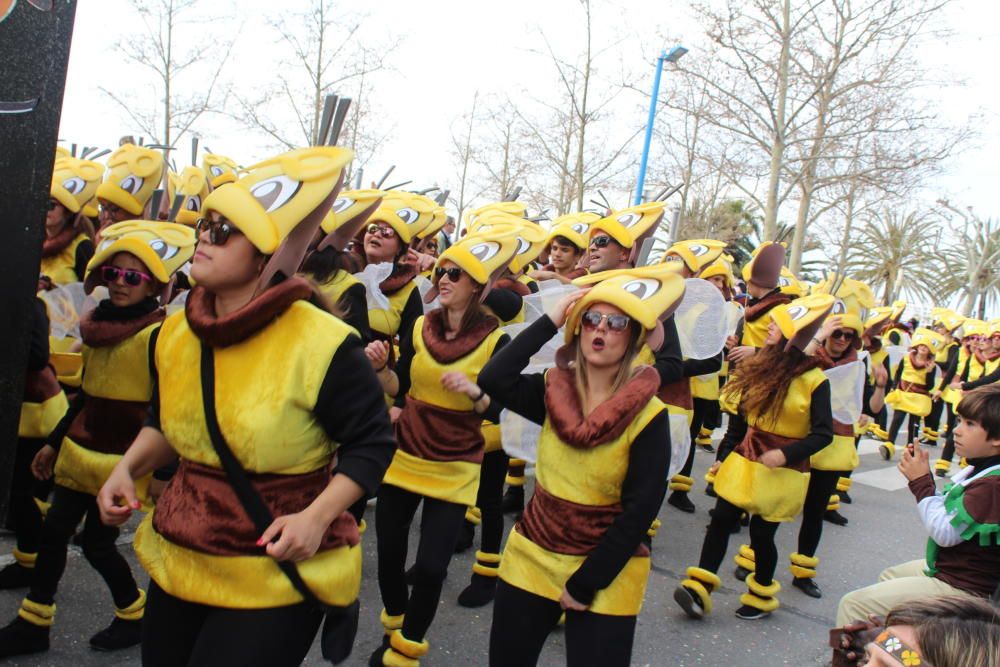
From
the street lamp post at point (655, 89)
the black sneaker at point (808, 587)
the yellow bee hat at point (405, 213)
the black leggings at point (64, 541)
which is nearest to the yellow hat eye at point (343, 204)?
the yellow bee hat at point (405, 213)

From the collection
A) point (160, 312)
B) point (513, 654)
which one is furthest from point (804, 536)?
point (160, 312)

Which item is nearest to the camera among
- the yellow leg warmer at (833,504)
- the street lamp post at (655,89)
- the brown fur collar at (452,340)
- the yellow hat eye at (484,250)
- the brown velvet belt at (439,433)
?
the brown velvet belt at (439,433)

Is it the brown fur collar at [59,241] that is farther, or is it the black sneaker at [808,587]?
the black sneaker at [808,587]

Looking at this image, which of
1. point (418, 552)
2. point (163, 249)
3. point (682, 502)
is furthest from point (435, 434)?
point (682, 502)

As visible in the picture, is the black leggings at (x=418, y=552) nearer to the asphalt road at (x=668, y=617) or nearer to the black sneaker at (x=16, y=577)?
the asphalt road at (x=668, y=617)

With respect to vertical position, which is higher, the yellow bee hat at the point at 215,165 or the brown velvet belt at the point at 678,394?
the yellow bee hat at the point at 215,165

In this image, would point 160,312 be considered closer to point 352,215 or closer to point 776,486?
point 352,215

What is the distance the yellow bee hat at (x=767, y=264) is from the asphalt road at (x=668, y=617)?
2110 millimetres

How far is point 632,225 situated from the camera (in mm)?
5285

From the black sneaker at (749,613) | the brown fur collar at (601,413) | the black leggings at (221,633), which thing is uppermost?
the brown fur collar at (601,413)

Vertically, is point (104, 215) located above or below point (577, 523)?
above

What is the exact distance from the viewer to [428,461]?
12.6ft

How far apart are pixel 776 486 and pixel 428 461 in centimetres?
208

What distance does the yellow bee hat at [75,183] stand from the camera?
4.95m
